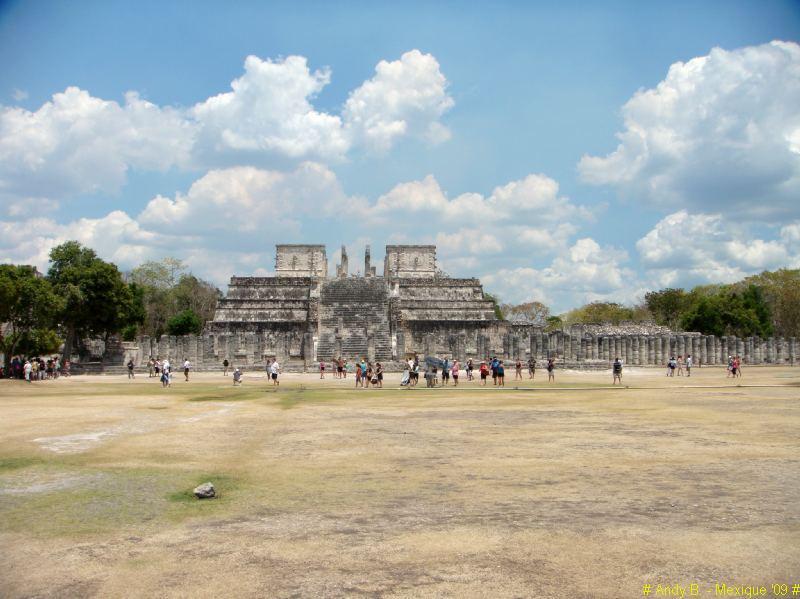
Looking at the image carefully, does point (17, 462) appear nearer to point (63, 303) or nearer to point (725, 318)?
point (63, 303)

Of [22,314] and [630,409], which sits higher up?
[22,314]

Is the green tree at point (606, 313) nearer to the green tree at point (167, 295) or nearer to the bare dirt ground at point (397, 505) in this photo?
the green tree at point (167, 295)

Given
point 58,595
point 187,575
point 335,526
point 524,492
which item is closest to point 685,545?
point 524,492

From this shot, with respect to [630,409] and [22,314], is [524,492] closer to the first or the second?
[630,409]

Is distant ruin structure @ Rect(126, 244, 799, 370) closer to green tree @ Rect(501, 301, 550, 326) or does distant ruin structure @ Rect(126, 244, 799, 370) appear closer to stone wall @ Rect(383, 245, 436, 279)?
stone wall @ Rect(383, 245, 436, 279)

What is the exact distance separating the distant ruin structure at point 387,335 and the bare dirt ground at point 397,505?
2433 centimetres

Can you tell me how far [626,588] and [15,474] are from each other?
7.43m

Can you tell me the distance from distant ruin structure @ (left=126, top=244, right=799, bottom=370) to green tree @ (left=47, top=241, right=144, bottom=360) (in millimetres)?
2406

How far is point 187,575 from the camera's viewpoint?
5.21 m

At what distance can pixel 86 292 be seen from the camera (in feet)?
121

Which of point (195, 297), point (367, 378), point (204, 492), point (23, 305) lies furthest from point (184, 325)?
point (204, 492)

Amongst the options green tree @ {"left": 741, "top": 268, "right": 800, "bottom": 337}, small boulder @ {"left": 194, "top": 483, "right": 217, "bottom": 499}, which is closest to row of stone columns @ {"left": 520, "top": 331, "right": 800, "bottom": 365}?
green tree @ {"left": 741, "top": 268, "right": 800, "bottom": 337}

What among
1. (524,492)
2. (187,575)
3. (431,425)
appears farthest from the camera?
(431,425)

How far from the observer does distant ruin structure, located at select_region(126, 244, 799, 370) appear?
127ft
